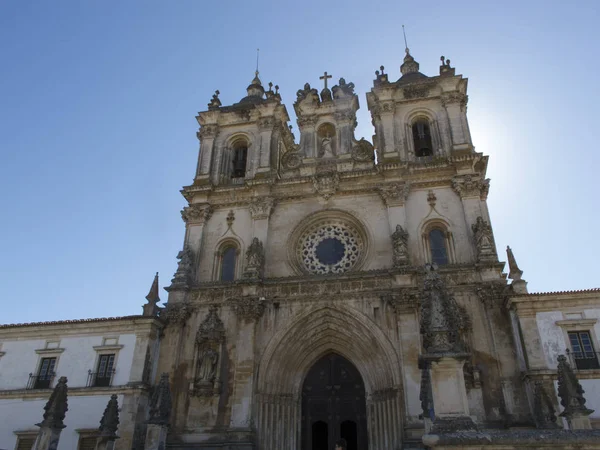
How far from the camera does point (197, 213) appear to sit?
80.6 feet

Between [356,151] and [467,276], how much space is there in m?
8.74

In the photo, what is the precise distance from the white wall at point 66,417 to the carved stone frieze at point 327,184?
12.6 metres

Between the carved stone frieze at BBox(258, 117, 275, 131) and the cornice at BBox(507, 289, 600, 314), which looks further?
the carved stone frieze at BBox(258, 117, 275, 131)

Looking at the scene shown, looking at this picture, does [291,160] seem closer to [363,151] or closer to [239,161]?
[239,161]

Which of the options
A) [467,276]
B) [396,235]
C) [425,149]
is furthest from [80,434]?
[425,149]

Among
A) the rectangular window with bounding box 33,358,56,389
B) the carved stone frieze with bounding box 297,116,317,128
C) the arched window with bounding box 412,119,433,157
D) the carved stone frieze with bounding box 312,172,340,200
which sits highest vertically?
the carved stone frieze with bounding box 297,116,317,128

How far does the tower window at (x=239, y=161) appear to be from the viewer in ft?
88.7

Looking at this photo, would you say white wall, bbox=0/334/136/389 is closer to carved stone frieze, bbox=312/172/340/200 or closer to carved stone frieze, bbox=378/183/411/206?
carved stone frieze, bbox=312/172/340/200

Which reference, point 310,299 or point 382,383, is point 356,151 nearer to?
point 310,299

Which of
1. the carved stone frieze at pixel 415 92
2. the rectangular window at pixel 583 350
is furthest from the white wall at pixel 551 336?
the carved stone frieze at pixel 415 92

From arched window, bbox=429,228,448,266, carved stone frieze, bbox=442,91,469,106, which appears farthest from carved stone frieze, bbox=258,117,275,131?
arched window, bbox=429,228,448,266

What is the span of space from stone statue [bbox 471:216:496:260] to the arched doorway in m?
7.24

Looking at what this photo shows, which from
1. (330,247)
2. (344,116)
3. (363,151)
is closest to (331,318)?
(330,247)

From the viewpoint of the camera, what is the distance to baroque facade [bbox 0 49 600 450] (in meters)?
17.6
